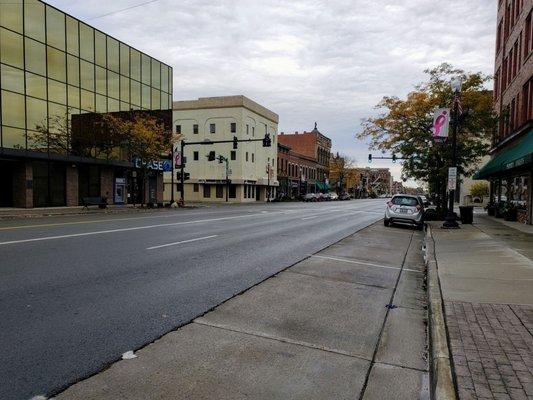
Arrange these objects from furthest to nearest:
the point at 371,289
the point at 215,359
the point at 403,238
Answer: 1. the point at 403,238
2. the point at 371,289
3. the point at 215,359

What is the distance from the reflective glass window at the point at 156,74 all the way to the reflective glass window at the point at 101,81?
21.1ft

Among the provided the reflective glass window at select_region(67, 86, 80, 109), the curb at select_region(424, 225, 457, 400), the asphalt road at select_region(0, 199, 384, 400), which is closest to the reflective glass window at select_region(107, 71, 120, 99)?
the reflective glass window at select_region(67, 86, 80, 109)

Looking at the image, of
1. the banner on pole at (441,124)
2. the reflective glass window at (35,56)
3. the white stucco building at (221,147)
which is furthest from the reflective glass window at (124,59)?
the banner on pole at (441,124)

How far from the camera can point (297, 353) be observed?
448cm

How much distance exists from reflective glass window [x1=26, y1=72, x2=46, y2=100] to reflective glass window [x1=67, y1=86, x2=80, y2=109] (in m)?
2.23

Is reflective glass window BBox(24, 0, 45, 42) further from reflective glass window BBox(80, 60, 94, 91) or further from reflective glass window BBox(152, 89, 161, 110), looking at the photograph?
reflective glass window BBox(152, 89, 161, 110)

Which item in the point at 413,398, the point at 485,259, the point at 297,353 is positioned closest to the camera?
the point at 413,398

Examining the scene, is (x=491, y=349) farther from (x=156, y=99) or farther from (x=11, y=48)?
(x=156, y=99)

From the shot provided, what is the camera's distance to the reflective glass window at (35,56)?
28.3 metres

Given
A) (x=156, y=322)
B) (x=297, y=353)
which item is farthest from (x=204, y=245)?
(x=297, y=353)

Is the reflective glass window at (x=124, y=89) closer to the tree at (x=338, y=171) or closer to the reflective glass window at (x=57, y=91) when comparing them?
the reflective glass window at (x=57, y=91)

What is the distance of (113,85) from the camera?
35969 millimetres

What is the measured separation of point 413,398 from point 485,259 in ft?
24.6

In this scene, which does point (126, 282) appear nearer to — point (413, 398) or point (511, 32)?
point (413, 398)
